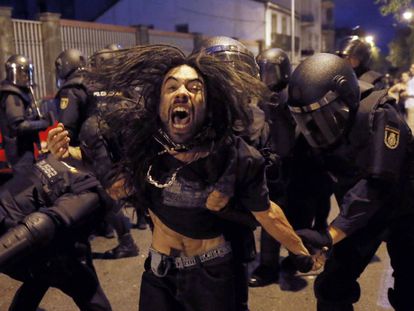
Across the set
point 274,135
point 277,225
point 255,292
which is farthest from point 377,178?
point 255,292

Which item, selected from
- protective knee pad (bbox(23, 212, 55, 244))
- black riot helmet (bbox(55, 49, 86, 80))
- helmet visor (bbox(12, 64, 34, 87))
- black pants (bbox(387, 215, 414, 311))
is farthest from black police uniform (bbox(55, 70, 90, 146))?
black pants (bbox(387, 215, 414, 311))

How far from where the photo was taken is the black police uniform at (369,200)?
237 centimetres

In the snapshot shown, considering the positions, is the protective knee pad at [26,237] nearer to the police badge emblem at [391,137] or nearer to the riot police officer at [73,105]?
the police badge emblem at [391,137]

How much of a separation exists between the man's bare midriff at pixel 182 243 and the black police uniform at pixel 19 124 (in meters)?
3.17

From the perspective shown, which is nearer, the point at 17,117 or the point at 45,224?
the point at 45,224

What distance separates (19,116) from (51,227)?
9.44 feet

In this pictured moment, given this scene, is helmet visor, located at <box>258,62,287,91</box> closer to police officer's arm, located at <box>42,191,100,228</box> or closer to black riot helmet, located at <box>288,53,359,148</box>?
black riot helmet, located at <box>288,53,359,148</box>

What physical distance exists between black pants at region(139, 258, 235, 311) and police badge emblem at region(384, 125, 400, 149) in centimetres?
96

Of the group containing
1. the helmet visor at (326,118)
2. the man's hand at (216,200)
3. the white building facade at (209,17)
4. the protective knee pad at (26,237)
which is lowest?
the protective knee pad at (26,237)

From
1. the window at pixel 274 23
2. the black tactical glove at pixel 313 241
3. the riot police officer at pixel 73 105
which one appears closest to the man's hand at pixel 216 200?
the black tactical glove at pixel 313 241

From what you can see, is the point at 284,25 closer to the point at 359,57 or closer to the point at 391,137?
the point at 359,57

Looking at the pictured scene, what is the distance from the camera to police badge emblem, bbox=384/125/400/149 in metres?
2.35

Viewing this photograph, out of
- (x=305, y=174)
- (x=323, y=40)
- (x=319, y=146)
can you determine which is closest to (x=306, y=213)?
(x=305, y=174)

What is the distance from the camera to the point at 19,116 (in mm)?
4910
